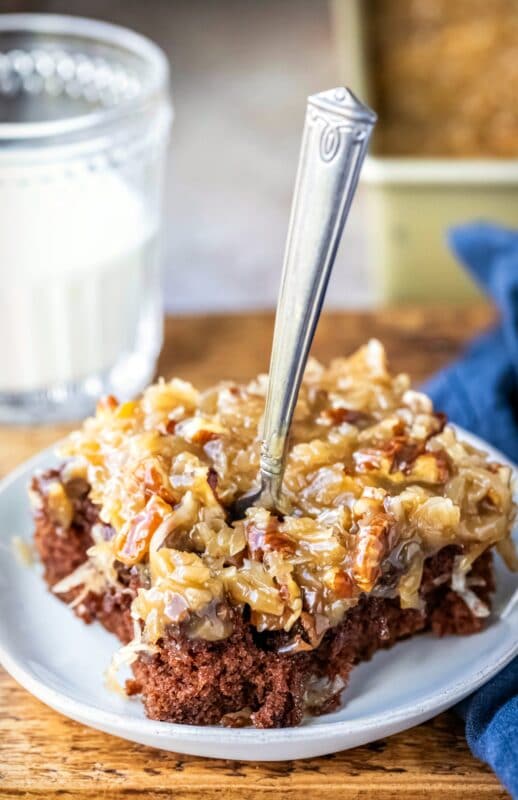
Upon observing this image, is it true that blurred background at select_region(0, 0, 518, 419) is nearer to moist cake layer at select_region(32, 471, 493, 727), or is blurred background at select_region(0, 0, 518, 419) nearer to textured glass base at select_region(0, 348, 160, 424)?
textured glass base at select_region(0, 348, 160, 424)

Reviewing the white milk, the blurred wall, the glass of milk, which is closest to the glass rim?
the glass of milk

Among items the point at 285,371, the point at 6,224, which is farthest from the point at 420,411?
the point at 6,224

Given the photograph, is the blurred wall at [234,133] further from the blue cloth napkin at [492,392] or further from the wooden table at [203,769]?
the wooden table at [203,769]

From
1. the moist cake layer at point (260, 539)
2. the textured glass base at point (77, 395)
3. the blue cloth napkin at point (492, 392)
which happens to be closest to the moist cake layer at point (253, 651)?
the moist cake layer at point (260, 539)

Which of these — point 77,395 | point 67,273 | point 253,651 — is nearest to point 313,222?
point 253,651

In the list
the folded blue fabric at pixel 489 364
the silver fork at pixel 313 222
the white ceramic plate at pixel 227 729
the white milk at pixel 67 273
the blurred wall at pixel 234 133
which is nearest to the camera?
the silver fork at pixel 313 222

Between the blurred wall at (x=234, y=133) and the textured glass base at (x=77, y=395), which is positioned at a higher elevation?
the textured glass base at (x=77, y=395)

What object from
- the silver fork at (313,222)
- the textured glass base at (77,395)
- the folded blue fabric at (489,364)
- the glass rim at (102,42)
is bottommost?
the textured glass base at (77,395)

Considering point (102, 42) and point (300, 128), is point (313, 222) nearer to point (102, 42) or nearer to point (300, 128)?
point (102, 42)
